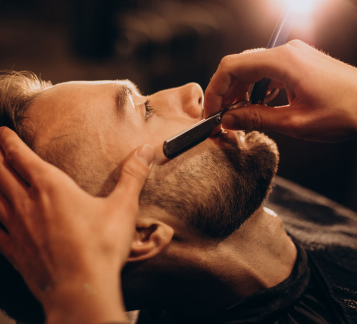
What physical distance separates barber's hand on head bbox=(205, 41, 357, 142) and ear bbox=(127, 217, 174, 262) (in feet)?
1.21

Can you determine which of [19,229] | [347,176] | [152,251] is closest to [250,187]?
[152,251]

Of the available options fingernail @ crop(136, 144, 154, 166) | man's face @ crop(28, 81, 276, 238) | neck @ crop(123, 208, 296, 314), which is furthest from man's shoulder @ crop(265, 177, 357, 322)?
fingernail @ crop(136, 144, 154, 166)

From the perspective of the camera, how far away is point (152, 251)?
60 centimetres

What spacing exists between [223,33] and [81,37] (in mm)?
1114

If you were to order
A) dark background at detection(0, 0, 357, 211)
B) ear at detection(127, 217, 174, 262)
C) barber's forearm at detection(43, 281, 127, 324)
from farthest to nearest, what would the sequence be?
1. dark background at detection(0, 0, 357, 211)
2. ear at detection(127, 217, 174, 262)
3. barber's forearm at detection(43, 281, 127, 324)

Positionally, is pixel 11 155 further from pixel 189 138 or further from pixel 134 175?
pixel 189 138

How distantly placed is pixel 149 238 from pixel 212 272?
0.80 feet

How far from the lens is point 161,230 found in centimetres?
62

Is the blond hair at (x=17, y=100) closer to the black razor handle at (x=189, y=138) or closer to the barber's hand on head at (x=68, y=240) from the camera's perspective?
the barber's hand on head at (x=68, y=240)

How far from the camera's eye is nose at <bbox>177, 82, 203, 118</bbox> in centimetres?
78

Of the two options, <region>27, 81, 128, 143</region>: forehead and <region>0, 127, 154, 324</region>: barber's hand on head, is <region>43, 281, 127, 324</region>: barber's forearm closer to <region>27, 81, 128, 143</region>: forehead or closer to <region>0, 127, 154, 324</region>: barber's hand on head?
<region>0, 127, 154, 324</region>: barber's hand on head

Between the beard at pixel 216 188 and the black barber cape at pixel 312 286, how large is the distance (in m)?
0.26

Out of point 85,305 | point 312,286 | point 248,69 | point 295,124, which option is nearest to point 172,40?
point 248,69

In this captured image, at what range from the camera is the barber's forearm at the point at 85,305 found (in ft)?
1.25
